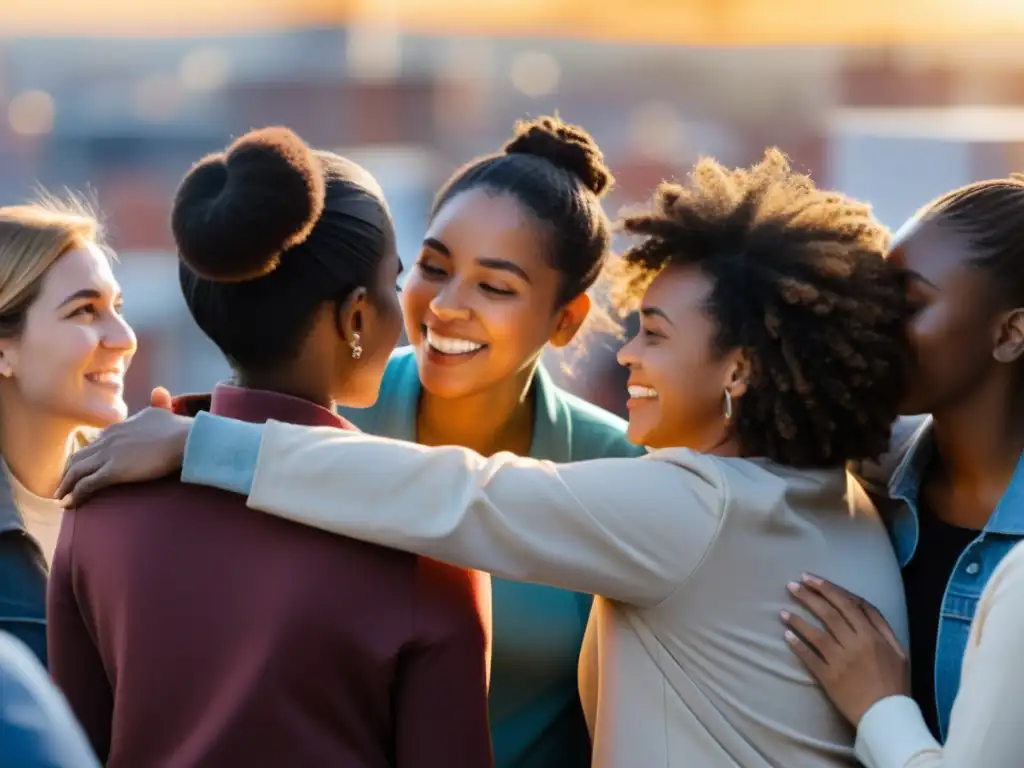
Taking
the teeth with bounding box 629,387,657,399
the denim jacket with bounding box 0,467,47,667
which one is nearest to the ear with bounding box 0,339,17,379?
the denim jacket with bounding box 0,467,47,667

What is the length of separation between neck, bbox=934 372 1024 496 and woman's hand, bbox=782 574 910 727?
332mm

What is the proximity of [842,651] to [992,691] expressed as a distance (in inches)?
8.1

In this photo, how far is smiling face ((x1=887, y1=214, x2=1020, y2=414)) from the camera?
5.90 ft

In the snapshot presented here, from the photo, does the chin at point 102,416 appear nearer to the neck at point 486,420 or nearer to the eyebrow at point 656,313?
the neck at point 486,420

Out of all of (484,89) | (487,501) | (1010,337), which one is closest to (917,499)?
(1010,337)

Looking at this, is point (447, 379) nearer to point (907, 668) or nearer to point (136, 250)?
point (907, 668)

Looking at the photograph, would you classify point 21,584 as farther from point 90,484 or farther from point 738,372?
point 738,372

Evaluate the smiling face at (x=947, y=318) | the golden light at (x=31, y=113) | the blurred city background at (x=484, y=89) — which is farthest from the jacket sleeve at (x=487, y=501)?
the golden light at (x=31, y=113)

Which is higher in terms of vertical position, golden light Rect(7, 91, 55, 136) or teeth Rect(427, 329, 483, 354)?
teeth Rect(427, 329, 483, 354)

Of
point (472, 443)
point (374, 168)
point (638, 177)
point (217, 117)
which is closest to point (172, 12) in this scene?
point (217, 117)

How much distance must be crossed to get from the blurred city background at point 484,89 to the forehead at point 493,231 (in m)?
13.7

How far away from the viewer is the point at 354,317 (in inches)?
63.5

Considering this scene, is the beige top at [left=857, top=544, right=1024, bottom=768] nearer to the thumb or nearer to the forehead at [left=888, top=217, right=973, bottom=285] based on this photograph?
the forehead at [left=888, top=217, right=973, bottom=285]

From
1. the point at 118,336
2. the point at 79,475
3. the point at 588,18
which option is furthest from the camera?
the point at 588,18
